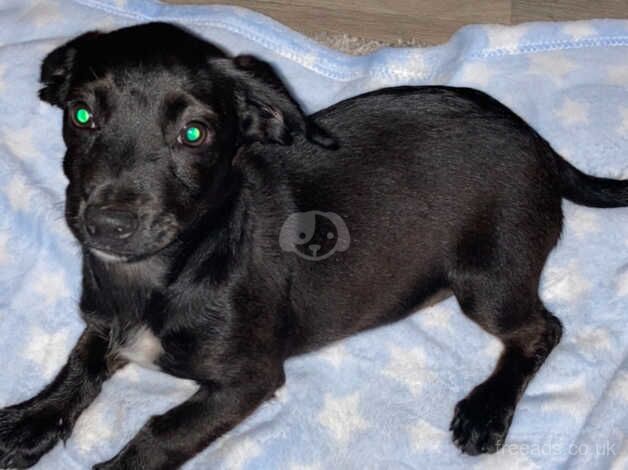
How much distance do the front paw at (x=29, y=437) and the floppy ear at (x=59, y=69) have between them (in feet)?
3.88

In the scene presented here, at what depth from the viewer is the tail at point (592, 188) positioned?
3707 millimetres

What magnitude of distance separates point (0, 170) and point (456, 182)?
2.03 metres

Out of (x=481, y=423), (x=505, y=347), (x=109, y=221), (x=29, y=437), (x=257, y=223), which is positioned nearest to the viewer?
(x=109, y=221)

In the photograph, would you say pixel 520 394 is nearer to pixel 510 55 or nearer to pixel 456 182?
pixel 456 182

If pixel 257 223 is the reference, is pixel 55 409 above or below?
below

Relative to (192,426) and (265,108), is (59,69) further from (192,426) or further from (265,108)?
(192,426)

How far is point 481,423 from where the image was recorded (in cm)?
368

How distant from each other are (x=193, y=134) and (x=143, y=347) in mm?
851

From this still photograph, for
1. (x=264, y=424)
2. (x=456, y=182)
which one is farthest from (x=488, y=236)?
(x=264, y=424)

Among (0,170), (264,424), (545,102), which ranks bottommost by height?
(264,424)

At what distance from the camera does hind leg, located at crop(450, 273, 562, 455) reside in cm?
364

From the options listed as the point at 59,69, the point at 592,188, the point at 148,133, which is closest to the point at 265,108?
the point at 148,133

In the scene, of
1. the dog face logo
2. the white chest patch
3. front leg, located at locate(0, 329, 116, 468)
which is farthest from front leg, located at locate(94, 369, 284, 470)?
the dog face logo

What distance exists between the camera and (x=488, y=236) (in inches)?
139
